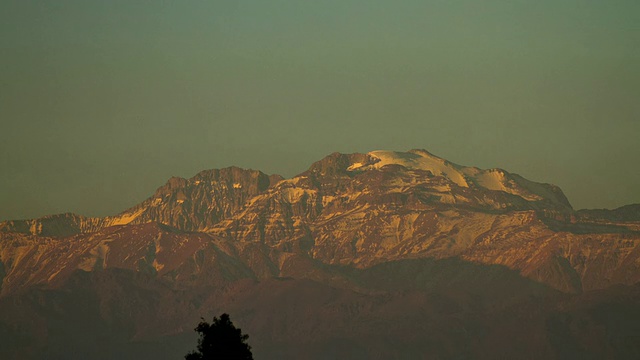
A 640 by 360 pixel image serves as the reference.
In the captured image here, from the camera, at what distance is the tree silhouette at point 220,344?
11381 cm

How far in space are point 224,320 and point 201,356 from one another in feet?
10.6

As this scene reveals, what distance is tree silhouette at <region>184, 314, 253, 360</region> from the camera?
373 feet

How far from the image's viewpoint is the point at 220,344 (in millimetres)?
114500

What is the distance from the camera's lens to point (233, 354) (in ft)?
374

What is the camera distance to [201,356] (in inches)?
4478

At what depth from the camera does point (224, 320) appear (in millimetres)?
115625

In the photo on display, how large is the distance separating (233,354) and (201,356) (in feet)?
6.95

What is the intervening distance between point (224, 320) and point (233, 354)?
268 centimetres
